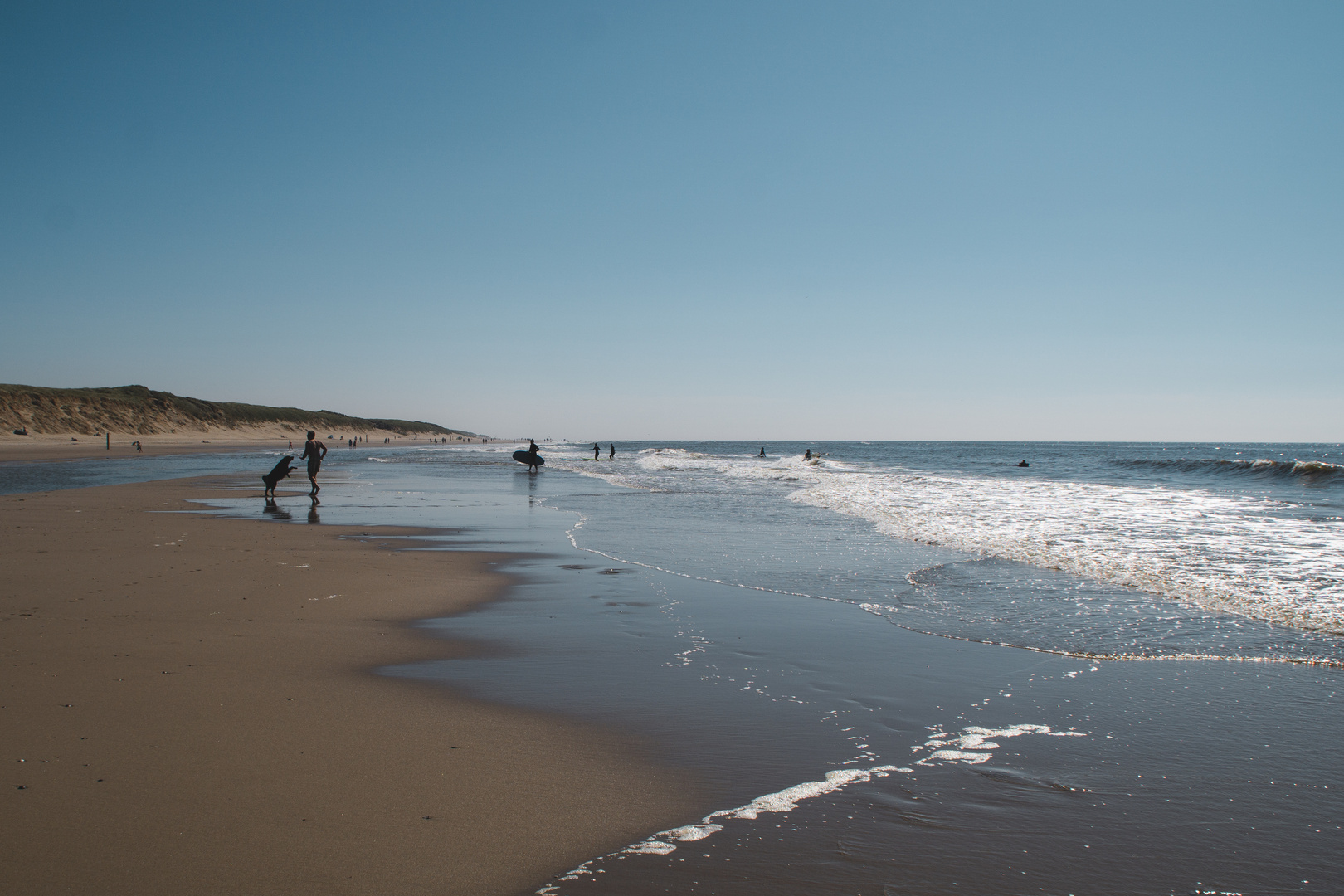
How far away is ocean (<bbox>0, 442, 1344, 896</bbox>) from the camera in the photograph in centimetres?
303

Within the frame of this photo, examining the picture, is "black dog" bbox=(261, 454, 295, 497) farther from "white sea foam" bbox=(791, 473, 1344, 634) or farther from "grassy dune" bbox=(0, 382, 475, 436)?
"grassy dune" bbox=(0, 382, 475, 436)

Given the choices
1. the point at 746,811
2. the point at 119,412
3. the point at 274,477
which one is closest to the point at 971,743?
the point at 746,811

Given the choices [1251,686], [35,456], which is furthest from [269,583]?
[35,456]

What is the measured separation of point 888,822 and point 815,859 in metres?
0.49

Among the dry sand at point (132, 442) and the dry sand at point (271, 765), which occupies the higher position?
the dry sand at point (132, 442)

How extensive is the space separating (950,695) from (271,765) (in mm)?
4134

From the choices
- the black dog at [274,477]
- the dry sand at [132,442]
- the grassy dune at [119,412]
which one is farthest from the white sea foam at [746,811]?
the grassy dune at [119,412]

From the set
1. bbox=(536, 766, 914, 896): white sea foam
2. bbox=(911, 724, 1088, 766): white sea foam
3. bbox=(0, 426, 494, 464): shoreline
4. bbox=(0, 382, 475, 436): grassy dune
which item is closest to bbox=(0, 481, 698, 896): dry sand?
bbox=(536, 766, 914, 896): white sea foam

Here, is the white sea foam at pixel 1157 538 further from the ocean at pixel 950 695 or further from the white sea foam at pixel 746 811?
the white sea foam at pixel 746 811

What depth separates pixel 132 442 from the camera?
66812mm

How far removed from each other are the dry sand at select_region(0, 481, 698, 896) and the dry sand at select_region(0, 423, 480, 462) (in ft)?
151

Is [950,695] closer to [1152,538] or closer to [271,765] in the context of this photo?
[271,765]

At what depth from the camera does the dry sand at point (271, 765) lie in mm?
2881

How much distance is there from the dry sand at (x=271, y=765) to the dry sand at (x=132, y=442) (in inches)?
1818
